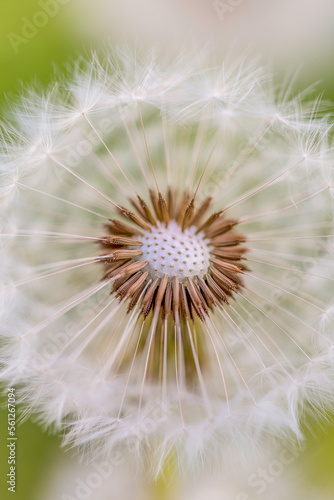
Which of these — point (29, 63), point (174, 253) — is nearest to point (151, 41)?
point (29, 63)

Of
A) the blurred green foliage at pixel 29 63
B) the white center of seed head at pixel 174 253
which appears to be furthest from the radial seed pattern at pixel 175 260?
the blurred green foliage at pixel 29 63

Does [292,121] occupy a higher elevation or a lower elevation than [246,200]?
higher

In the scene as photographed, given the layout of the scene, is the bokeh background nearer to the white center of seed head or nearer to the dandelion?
the dandelion

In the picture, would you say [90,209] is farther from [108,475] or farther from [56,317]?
[108,475]

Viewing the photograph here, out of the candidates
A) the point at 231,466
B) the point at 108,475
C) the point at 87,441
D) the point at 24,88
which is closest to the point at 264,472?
the point at 231,466

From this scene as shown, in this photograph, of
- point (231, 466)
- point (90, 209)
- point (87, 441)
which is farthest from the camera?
point (90, 209)
